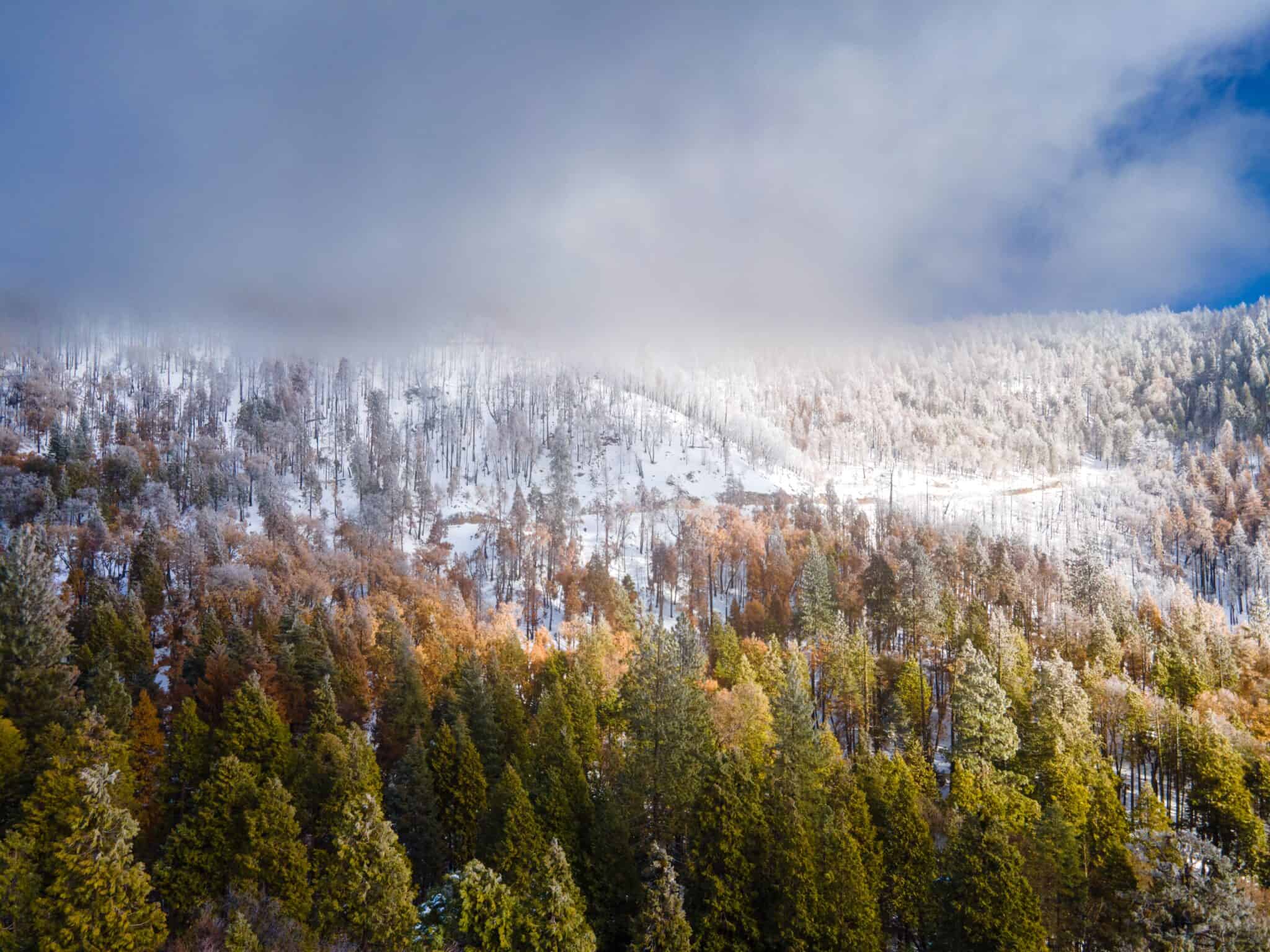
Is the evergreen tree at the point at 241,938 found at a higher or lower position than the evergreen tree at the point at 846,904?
higher

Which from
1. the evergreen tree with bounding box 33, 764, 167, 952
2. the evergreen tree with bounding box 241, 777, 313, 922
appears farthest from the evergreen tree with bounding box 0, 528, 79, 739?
the evergreen tree with bounding box 33, 764, 167, 952

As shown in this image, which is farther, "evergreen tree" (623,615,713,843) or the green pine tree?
"evergreen tree" (623,615,713,843)

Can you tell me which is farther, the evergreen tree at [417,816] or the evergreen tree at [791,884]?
the evergreen tree at [417,816]

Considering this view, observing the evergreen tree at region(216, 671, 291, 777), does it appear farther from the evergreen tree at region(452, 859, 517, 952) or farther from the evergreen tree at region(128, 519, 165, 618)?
the evergreen tree at region(128, 519, 165, 618)

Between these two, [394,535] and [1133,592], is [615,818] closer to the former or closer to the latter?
[394,535]

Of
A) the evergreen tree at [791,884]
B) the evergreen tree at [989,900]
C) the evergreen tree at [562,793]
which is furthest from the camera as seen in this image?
the evergreen tree at [562,793]

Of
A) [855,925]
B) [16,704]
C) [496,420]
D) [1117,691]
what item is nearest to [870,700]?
[1117,691]

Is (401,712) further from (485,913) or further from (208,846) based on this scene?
(485,913)

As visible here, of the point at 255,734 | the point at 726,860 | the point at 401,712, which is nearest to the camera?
the point at 726,860

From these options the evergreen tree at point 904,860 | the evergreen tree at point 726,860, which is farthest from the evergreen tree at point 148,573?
the evergreen tree at point 904,860

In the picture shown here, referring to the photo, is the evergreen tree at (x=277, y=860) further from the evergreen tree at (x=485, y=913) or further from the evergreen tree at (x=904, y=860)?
the evergreen tree at (x=904, y=860)

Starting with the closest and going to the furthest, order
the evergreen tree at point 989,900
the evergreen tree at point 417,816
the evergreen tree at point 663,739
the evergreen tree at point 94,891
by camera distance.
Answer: the evergreen tree at point 94,891, the evergreen tree at point 989,900, the evergreen tree at point 663,739, the evergreen tree at point 417,816

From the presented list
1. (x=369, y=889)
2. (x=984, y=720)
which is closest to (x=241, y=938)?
(x=369, y=889)

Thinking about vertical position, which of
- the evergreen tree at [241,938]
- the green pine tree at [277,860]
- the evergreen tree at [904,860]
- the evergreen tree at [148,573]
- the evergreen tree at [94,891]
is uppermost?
the evergreen tree at [148,573]
